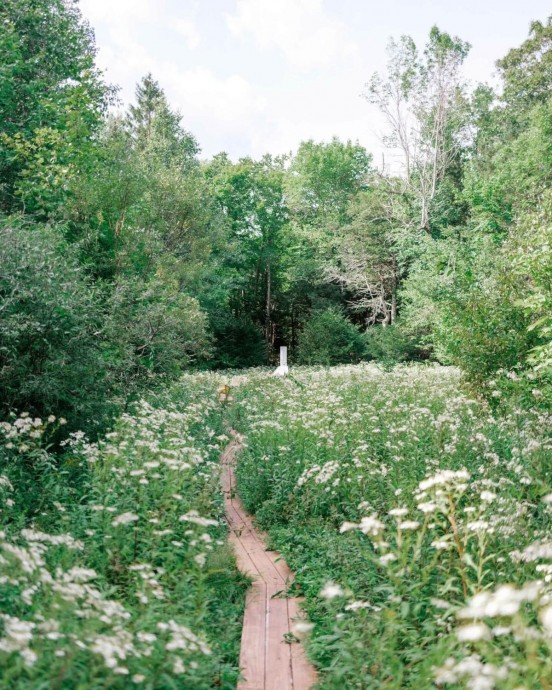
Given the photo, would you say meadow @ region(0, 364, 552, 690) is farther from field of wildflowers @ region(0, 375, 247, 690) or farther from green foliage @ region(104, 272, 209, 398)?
green foliage @ region(104, 272, 209, 398)

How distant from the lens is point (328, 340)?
28.4 metres

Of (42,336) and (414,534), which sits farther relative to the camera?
(42,336)

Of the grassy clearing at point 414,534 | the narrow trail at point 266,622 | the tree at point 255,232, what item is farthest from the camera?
the tree at point 255,232

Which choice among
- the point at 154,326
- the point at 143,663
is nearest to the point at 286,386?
the point at 154,326

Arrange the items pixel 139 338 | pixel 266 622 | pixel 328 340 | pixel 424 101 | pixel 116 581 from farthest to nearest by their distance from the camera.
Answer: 1. pixel 328 340
2. pixel 424 101
3. pixel 139 338
4. pixel 266 622
5. pixel 116 581

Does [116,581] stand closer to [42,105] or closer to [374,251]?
[42,105]

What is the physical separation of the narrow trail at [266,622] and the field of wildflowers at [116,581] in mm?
118

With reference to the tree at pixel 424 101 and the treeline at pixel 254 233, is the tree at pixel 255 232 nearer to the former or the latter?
the treeline at pixel 254 233

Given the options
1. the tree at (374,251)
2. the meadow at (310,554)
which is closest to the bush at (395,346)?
the tree at (374,251)

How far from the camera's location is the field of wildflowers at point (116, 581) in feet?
7.70

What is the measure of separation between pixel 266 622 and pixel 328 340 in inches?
952

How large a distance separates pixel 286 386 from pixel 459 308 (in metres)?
4.52

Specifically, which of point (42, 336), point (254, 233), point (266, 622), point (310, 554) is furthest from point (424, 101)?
point (266, 622)

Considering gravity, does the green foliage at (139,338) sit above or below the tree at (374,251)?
below
